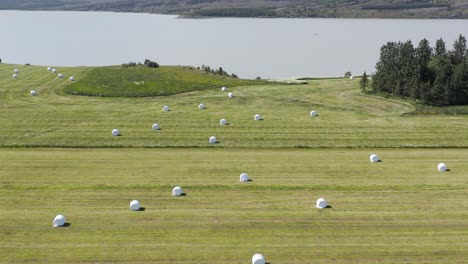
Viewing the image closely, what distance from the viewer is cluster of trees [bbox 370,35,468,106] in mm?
68188

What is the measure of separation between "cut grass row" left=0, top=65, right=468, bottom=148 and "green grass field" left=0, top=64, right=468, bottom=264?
8.8 inches

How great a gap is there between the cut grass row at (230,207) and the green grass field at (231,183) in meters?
0.11

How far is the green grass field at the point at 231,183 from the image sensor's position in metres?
26.1

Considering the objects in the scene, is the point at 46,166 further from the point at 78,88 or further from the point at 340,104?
the point at 340,104

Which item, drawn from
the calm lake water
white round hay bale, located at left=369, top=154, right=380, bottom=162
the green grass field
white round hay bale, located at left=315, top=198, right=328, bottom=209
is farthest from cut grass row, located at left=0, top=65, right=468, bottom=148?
the calm lake water

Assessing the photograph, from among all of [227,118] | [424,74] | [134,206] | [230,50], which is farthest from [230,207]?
[230,50]

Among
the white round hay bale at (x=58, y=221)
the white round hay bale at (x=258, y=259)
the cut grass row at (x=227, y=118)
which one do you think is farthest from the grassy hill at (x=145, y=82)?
the white round hay bale at (x=258, y=259)

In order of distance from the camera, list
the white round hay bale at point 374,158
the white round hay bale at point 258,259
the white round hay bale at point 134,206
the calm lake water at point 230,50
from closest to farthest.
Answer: the white round hay bale at point 258,259, the white round hay bale at point 134,206, the white round hay bale at point 374,158, the calm lake water at point 230,50

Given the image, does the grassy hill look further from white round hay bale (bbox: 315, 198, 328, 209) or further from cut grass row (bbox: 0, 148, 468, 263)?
white round hay bale (bbox: 315, 198, 328, 209)

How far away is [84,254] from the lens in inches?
986

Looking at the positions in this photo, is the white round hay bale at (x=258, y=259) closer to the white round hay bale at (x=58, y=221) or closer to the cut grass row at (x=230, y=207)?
the cut grass row at (x=230, y=207)

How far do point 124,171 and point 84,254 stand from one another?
14.4 m

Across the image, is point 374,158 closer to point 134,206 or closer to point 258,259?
point 134,206

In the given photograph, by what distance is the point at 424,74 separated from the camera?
72.8m
